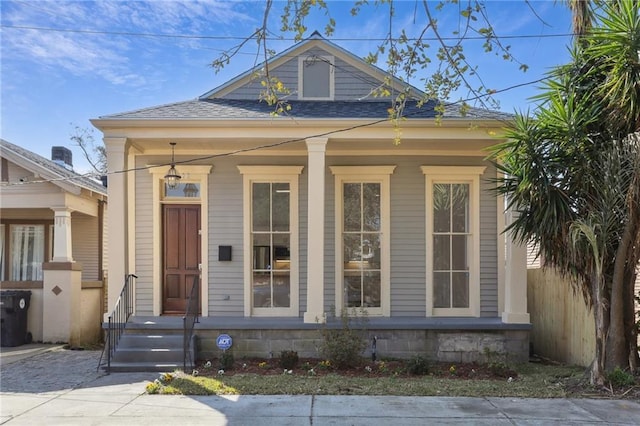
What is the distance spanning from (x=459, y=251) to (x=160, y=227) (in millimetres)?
5604

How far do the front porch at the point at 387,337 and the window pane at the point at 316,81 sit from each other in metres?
4.42

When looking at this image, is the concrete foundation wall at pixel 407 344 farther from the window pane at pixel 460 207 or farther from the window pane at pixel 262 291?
the window pane at pixel 460 207

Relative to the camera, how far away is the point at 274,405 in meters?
5.48

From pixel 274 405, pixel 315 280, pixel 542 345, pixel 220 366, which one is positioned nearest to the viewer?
pixel 274 405

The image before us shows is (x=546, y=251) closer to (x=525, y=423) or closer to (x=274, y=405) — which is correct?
(x=525, y=423)

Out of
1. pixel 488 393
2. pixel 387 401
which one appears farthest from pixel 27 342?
pixel 488 393

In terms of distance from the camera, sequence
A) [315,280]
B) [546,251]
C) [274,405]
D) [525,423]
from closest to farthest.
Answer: [525,423] < [274,405] < [546,251] < [315,280]

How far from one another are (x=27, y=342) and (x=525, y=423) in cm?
958

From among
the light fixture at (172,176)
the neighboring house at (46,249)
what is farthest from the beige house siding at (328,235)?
the neighboring house at (46,249)

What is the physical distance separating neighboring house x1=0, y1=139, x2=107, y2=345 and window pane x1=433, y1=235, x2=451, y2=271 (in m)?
7.34

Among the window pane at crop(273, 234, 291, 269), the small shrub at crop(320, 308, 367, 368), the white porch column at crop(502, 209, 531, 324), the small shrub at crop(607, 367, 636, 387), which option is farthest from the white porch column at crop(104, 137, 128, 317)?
the small shrub at crop(607, 367, 636, 387)

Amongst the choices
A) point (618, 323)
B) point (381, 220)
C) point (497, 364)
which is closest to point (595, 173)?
point (618, 323)

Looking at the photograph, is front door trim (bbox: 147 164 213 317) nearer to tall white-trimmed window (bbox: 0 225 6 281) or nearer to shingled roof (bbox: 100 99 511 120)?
shingled roof (bbox: 100 99 511 120)

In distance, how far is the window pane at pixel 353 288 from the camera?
9172mm
